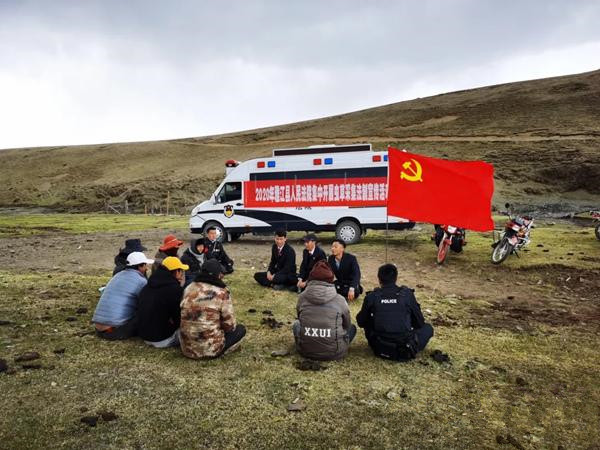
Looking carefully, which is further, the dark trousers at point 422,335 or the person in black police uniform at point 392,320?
the dark trousers at point 422,335

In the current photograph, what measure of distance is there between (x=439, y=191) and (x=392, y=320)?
13.4 ft

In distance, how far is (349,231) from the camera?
15742 mm

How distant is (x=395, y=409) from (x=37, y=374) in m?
4.10

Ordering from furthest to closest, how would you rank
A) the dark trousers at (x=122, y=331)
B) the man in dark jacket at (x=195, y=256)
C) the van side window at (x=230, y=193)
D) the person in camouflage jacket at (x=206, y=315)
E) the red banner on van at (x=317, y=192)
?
the van side window at (x=230, y=193)
the red banner on van at (x=317, y=192)
the man in dark jacket at (x=195, y=256)
the dark trousers at (x=122, y=331)
the person in camouflage jacket at (x=206, y=315)

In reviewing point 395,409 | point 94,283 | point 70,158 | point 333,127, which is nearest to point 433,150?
point 333,127

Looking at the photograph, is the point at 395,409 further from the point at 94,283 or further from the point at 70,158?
the point at 70,158

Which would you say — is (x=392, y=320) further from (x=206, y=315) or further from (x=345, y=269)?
(x=345, y=269)

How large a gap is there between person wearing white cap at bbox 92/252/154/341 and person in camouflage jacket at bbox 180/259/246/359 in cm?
110

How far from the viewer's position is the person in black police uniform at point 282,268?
9273 millimetres

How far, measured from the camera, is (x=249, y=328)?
6.89 m

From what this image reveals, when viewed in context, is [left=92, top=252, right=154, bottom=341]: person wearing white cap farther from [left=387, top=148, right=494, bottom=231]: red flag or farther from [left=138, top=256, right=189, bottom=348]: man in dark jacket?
[left=387, top=148, right=494, bottom=231]: red flag

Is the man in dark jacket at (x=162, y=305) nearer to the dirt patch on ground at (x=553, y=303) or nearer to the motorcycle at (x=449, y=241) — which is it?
the dirt patch on ground at (x=553, y=303)

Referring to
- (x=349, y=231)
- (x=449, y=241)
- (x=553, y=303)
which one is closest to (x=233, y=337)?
(x=553, y=303)

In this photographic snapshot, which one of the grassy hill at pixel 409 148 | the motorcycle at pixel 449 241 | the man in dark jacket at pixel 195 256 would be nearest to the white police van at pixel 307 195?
the motorcycle at pixel 449 241
